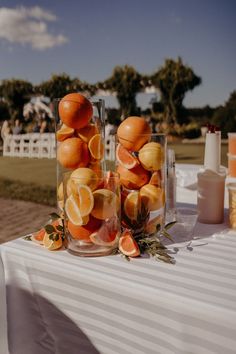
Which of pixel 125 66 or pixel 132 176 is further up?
pixel 125 66

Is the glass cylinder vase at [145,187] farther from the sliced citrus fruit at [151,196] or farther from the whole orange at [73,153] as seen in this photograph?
the whole orange at [73,153]

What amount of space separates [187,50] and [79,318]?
326 inches

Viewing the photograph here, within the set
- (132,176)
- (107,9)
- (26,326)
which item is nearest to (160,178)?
(132,176)

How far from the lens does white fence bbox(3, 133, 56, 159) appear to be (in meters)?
7.97

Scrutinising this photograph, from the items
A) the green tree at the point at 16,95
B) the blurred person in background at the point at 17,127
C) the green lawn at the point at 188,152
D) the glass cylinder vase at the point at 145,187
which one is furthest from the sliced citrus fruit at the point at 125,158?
the green tree at the point at 16,95

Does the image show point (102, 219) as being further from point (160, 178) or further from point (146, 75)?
point (146, 75)

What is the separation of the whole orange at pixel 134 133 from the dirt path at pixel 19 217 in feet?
9.35

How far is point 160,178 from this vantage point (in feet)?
3.04

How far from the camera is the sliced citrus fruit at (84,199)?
79 centimetres

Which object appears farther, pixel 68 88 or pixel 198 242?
pixel 68 88

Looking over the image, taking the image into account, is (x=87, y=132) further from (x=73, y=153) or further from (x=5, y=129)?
(x=5, y=129)

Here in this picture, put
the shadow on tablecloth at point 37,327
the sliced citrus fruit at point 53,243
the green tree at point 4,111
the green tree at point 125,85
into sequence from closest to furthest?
the shadow on tablecloth at point 37,327, the sliced citrus fruit at point 53,243, the green tree at point 125,85, the green tree at point 4,111

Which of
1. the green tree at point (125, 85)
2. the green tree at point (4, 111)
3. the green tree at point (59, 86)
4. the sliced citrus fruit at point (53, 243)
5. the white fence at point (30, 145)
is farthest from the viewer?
the green tree at point (4, 111)

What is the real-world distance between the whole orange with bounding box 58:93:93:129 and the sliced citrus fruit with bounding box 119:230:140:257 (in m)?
0.28
